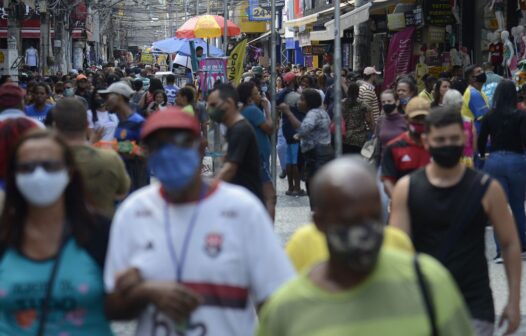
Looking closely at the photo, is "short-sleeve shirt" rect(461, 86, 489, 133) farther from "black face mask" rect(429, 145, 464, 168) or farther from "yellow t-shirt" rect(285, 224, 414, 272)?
"yellow t-shirt" rect(285, 224, 414, 272)

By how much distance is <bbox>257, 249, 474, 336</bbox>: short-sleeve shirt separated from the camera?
114 inches

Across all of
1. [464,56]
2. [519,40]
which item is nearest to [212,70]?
[519,40]

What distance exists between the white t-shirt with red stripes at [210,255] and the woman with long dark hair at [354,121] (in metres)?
9.81

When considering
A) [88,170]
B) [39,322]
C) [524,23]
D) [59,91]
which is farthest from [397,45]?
[39,322]

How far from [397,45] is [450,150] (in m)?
21.0

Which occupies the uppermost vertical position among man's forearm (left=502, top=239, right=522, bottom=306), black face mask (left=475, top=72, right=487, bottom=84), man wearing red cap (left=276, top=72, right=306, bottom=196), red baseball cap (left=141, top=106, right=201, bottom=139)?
→ red baseball cap (left=141, top=106, right=201, bottom=139)

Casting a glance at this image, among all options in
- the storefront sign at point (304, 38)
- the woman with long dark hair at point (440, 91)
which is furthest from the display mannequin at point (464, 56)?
the storefront sign at point (304, 38)

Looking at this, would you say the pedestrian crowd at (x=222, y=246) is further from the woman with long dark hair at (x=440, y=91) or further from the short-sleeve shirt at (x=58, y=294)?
the woman with long dark hair at (x=440, y=91)

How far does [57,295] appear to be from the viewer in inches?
154

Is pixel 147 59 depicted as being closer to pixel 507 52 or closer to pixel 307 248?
pixel 507 52

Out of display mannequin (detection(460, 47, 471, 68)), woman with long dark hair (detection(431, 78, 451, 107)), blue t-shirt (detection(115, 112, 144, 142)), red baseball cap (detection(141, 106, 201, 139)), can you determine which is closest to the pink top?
blue t-shirt (detection(115, 112, 144, 142))

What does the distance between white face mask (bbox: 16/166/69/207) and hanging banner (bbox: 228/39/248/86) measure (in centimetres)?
1569

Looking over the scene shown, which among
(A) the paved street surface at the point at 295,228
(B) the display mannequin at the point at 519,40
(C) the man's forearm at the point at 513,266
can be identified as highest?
(B) the display mannequin at the point at 519,40

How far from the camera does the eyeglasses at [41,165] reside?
3988mm
